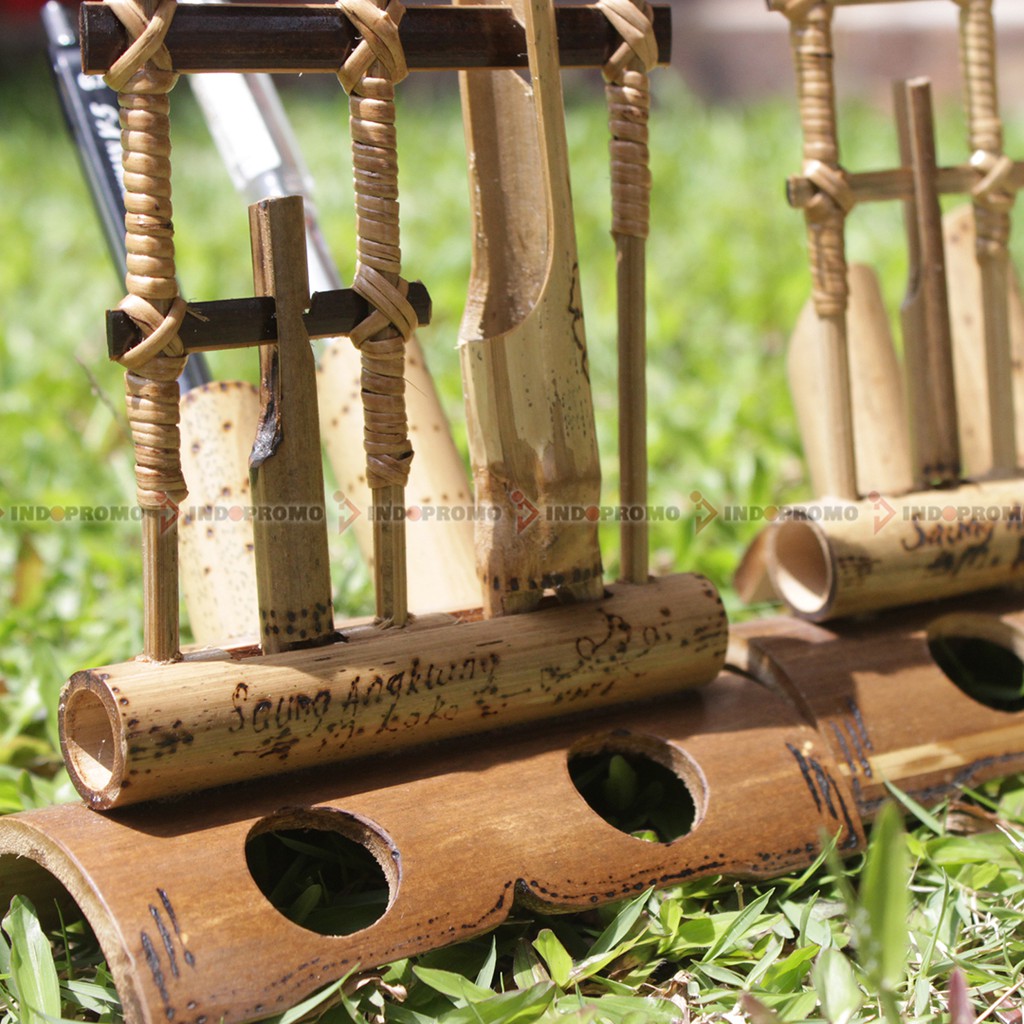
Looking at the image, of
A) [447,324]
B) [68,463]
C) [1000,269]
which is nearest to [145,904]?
[1000,269]

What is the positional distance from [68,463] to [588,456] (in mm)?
1296

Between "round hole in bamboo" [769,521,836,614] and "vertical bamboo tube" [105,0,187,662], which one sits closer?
"vertical bamboo tube" [105,0,187,662]

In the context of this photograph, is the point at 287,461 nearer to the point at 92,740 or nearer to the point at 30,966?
the point at 92,740

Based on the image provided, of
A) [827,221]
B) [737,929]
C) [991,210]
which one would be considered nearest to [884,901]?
[737,929]

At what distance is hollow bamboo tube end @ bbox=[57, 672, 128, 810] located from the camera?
1053 millimetres

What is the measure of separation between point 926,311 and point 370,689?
0.81 m

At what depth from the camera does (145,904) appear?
1.01m

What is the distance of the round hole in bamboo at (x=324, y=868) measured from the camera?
3.72ft

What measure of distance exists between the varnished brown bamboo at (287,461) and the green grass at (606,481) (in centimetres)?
25
